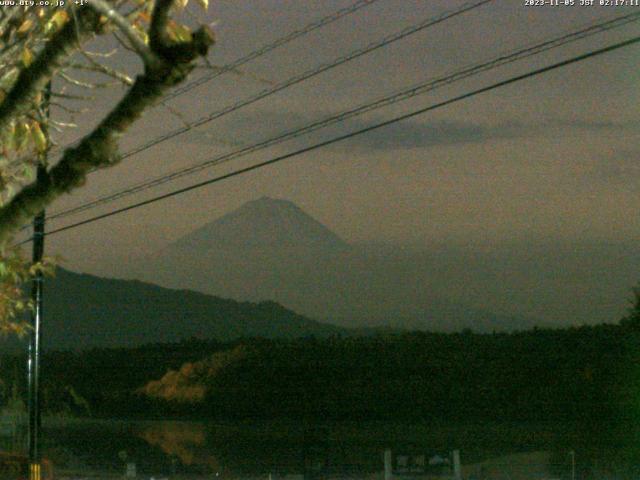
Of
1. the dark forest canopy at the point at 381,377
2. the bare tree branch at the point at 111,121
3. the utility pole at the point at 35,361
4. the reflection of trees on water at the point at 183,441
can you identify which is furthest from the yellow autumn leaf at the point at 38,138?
the dark forest canopy at the point at 381,377

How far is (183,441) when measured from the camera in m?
43.6

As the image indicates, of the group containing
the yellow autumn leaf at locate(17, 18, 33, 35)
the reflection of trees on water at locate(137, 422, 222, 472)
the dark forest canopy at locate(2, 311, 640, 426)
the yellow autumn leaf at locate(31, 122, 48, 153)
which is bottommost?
the reflection of trees on water at locate(137, 422, 222, 472)

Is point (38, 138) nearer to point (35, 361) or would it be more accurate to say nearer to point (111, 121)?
point (111, 121)

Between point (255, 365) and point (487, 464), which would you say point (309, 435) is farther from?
point (255, 365)

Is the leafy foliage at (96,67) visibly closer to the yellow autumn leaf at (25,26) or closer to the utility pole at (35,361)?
the yellow autumn leaf at (25,26)

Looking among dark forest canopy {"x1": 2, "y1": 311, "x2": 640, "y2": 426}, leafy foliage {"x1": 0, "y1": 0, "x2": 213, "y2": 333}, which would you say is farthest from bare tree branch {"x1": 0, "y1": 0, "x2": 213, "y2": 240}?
dark forest canopy {"x1": 2, "y1": 311, "x2": 640, "y2": 426}

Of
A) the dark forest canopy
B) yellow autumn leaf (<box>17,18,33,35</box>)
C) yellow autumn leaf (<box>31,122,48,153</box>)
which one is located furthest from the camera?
the dark forest canopy

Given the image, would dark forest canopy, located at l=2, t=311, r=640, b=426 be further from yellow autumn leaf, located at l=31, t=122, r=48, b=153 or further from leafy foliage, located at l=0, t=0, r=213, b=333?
leafy foliage, located at l=0, t=0, r=213, b=333

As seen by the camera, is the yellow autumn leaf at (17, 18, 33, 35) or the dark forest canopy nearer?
the yellow autumn leaf at (17, 18, 33, 35)

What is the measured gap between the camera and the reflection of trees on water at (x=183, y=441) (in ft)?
122

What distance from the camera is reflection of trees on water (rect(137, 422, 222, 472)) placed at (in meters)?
37.3

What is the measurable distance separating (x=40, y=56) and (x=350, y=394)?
51.2m

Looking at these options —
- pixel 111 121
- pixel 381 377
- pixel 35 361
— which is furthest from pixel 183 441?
pixel 111 121

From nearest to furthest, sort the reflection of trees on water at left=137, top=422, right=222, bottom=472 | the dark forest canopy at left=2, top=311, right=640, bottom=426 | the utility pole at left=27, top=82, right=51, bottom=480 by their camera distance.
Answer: the utility pole at left=27, top=82, right=51, bottom=480, the reflection of trees on water at left=137, top=422, right=222, bottom=472, the dark forest canopy at left=2, top=311, right=640, bottom=426
